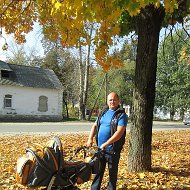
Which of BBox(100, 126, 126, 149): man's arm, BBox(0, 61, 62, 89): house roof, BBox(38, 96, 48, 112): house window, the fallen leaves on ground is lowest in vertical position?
the fallen leaves on ground

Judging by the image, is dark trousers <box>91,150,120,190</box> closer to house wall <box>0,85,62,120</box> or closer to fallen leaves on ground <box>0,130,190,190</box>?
fallen leaves on ground <box>0,130,190,190</box>

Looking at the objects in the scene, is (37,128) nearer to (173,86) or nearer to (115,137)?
(115,137)

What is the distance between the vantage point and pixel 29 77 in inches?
1516

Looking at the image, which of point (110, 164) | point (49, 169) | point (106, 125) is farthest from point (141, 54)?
point (49, 169)

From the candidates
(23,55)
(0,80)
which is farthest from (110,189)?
(23,55)

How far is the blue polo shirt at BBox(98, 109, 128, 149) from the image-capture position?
579 centimetres

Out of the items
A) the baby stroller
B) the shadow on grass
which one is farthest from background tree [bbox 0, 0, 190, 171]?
the baby stroller

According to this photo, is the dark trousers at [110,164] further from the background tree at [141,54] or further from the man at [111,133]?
the background tree at [141,54]

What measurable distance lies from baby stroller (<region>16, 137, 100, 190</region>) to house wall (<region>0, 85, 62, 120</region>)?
103 ft

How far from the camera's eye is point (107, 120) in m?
5.90

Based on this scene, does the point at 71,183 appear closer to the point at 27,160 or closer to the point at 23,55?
the point at 27,160

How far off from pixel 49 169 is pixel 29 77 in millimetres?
34999

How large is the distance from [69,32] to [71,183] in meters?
4.64

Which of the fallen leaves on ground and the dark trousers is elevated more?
the dark trousers
